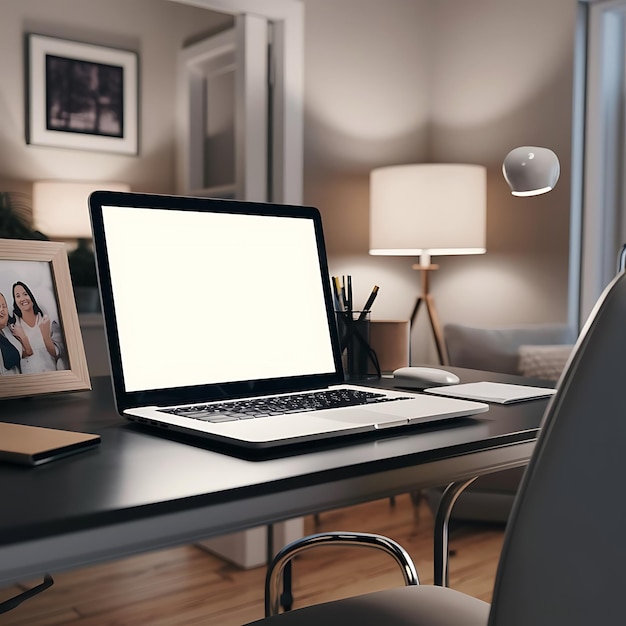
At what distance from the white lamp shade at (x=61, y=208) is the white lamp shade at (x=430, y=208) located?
1.07 meters

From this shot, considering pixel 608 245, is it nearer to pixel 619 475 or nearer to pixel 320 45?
pixel 320 45

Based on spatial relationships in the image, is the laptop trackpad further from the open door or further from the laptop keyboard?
the open door

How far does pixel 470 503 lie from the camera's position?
2.58m

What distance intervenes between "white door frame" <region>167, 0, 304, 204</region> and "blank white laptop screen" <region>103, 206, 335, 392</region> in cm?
161

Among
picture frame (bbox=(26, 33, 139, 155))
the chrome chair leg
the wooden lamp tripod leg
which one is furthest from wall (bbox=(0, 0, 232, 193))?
the chrome chair leg

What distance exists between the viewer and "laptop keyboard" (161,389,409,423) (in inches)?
32.3

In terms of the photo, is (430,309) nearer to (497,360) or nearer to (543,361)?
(497,360)

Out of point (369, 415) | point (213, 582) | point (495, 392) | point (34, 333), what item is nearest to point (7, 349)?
point (34, 333)

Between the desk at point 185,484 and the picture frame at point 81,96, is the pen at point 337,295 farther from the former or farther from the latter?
the picture frame at point 81,96

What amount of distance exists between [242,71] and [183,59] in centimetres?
20

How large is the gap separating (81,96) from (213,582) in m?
1.54

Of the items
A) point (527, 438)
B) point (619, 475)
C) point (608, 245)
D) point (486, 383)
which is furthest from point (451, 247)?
point (619, 475)

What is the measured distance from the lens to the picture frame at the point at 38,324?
1.01 metres

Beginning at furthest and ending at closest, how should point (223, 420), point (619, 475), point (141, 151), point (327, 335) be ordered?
point (141, 151) < point (327, 335) < point (223, 420) < point (619, 475)
